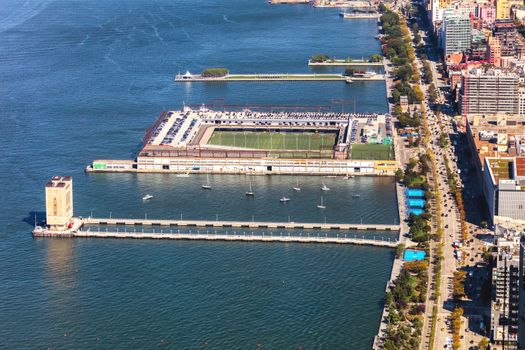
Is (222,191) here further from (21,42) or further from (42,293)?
(21,42)

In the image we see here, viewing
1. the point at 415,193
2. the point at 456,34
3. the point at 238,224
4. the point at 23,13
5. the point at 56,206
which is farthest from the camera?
the point at 23,13

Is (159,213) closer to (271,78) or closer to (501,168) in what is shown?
(501,168)

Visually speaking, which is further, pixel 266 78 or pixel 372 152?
pixel 266 78

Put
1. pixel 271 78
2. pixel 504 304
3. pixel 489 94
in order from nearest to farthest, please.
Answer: pixel 504 304 < pixel 489 94 < pixel 271 78

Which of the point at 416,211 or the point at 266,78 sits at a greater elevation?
the point at 266,78

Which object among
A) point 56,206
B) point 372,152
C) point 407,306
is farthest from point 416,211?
point 56,206

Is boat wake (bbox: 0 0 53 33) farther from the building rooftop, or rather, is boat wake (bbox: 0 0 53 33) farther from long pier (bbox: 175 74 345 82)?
the building rooftop
